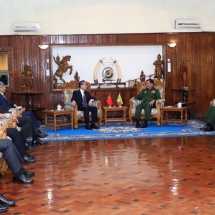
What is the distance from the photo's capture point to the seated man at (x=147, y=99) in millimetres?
9156

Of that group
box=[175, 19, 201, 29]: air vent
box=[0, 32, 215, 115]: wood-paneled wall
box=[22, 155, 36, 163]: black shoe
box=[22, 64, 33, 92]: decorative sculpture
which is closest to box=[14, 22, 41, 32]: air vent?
box=[0, 32, 215, 115]: wood-paneled wall

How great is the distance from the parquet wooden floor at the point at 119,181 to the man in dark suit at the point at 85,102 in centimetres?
208

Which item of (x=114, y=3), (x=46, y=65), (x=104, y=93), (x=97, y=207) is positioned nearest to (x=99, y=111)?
(x=104, y=93)

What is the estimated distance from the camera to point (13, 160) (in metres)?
4.45

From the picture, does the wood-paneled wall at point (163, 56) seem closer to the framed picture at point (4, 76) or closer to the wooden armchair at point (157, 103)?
the framed picture at point (4, 76)

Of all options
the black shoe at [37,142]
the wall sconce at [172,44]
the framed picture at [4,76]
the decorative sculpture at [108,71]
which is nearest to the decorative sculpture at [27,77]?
the framed picture at [4,76]

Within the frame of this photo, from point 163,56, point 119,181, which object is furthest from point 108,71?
point 119,181

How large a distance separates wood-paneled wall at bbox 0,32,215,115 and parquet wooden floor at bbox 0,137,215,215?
361 centimetres

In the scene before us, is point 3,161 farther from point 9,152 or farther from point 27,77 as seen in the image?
point 27,77

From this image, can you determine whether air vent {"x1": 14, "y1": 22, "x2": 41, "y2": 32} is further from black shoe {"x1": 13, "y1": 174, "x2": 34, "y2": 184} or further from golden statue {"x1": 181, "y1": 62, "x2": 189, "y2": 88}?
black shoe {"x1": 13, "y1": 174, "x2": 34, "y2": 184}

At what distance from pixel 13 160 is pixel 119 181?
3.98 ft

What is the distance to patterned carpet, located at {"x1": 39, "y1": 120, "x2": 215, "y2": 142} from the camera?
7.87 metres

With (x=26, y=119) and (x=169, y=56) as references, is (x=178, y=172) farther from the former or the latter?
(x=169, y=56)

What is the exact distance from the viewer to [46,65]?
10.3 meters
